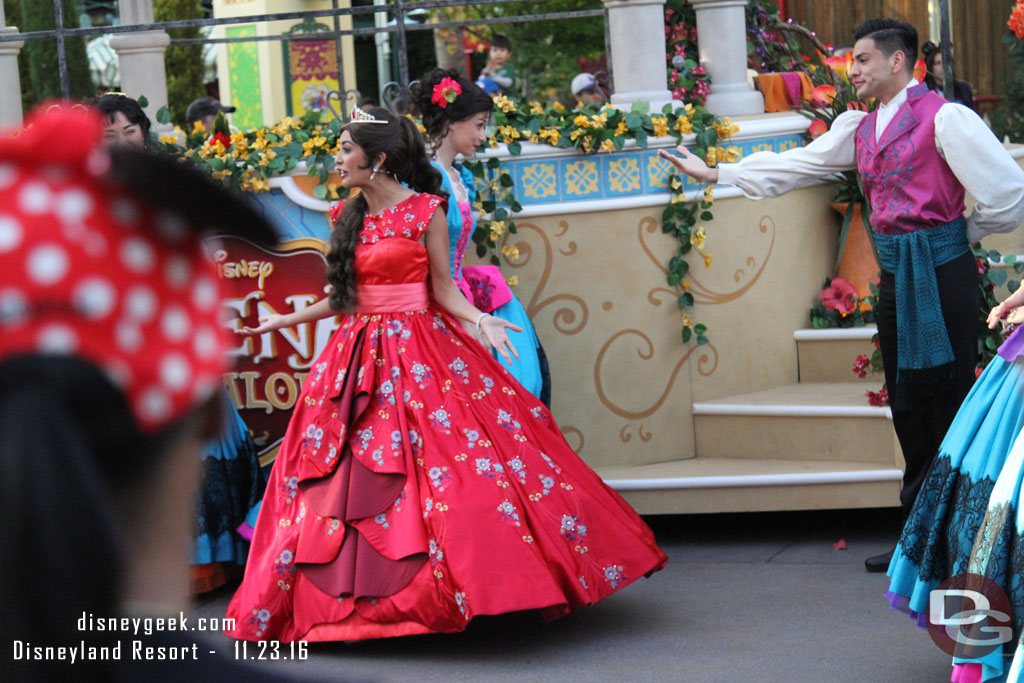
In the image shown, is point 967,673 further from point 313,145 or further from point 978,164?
point 313,145

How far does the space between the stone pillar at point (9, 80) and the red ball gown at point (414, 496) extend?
9.62 feet

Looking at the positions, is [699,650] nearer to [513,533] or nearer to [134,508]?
[513,533]

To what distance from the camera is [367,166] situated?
4008 mm

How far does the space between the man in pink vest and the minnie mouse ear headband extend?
360 cm

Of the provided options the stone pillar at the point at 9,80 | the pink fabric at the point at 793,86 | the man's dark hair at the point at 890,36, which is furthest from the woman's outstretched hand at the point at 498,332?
the stone pillar at the point at 9,80

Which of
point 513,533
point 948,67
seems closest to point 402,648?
point 513,533

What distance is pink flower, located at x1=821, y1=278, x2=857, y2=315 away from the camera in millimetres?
5219

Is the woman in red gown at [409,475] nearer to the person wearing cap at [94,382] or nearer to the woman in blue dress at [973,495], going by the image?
the woman in blue dress at [973,495]

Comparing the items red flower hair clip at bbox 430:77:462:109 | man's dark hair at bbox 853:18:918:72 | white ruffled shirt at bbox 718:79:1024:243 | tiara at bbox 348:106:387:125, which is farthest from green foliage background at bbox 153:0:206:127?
white ruffled shirt at bbox 718:79:1024:243

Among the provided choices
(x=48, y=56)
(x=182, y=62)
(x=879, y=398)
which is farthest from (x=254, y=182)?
(x=182, y=62)

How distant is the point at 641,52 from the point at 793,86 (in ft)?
3.60

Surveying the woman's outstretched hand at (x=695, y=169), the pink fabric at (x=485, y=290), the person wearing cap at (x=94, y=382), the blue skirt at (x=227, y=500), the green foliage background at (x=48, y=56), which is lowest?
the blue skirt at (x=227, y=500)

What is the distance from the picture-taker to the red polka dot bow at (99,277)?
578mm

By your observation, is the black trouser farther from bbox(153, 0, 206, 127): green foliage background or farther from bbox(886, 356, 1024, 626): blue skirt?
bbox(153, 0, 206, 127): green foliage background
